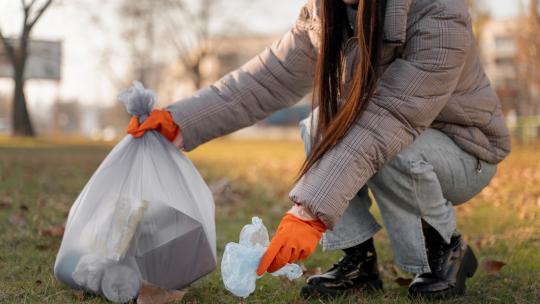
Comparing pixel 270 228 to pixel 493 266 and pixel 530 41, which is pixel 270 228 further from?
pixel 530 41

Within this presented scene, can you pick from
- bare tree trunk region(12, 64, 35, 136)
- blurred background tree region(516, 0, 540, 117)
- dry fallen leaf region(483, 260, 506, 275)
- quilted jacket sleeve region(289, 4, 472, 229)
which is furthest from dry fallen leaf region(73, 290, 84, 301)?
bare tree trunk region(12, 64, 35, 136)

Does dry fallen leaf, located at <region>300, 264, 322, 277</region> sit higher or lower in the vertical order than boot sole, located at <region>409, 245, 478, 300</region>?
lower

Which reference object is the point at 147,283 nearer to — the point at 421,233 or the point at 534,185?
the point at 421,233

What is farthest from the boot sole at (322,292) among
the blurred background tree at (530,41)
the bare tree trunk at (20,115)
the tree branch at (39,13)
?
the bare tree trunk at (20,115)

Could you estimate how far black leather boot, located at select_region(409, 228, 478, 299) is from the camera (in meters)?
2.10

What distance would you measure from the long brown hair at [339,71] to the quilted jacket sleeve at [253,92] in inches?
8.9

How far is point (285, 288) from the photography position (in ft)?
7.48

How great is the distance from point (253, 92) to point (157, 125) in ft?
1.07

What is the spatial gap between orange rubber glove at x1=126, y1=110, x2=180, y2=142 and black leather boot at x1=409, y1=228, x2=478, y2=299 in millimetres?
855

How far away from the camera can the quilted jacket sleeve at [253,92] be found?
2131 millimetres

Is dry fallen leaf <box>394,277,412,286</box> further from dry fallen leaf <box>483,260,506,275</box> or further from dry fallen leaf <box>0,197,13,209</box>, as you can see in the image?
dry fallen leaf <box>0,197,13,209</box>

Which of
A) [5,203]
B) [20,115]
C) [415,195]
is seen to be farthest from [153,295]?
[20,115]

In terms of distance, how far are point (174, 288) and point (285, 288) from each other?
42 centimetres

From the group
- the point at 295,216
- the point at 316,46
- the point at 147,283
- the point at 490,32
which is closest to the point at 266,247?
the point at 295,216
